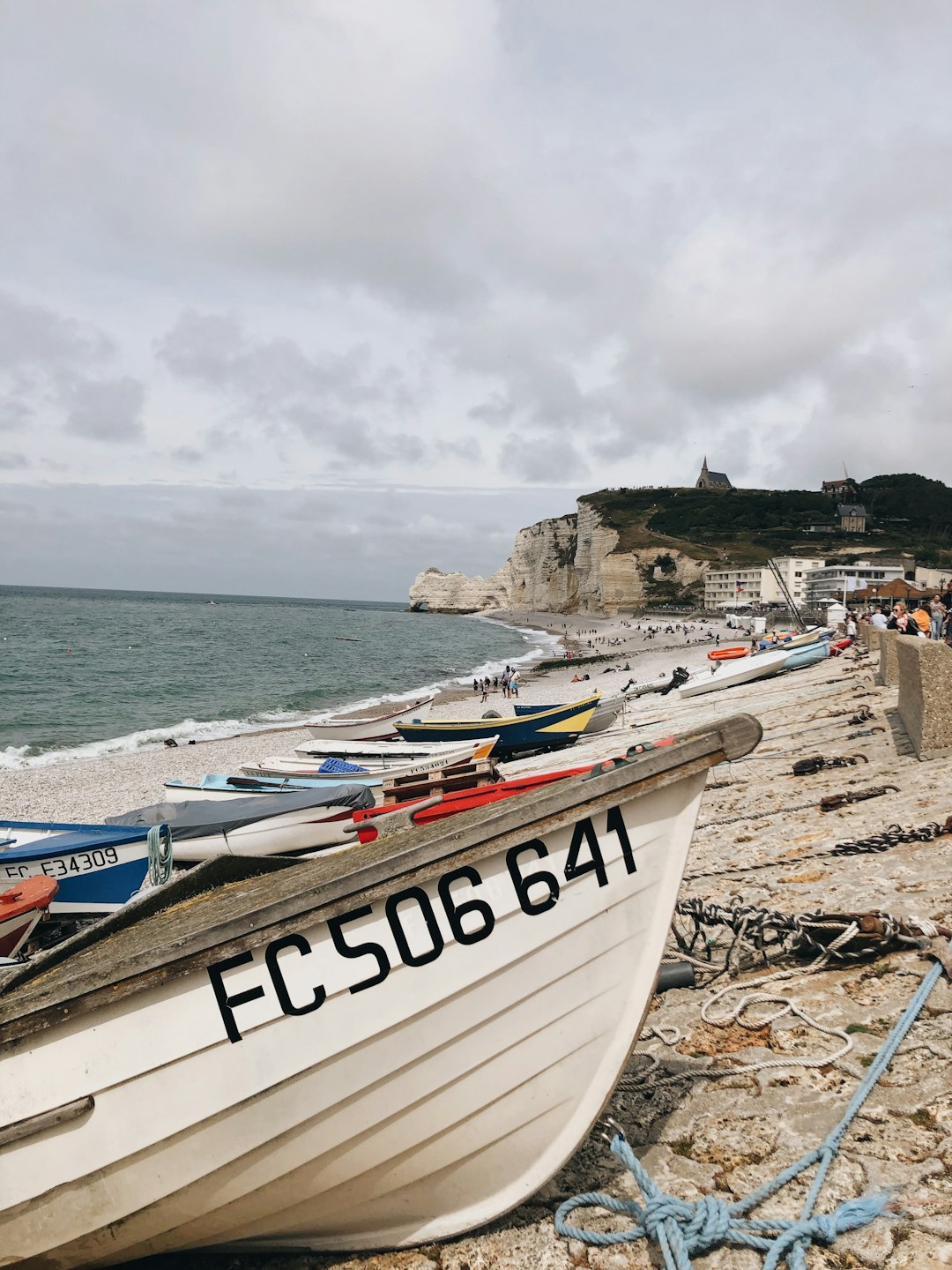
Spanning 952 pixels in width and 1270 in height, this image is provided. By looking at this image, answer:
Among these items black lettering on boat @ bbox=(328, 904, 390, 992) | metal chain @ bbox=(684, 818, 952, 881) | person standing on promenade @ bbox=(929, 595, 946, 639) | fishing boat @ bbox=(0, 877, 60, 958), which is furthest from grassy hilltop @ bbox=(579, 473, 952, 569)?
black lettering on boat @ bbox=(328, 904, 390, 992)

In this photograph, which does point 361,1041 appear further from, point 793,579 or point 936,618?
point 793,579

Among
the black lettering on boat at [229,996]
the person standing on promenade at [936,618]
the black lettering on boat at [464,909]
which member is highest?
the person standing on promenade at [936,618]

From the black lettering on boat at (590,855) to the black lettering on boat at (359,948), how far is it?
92 centimetres

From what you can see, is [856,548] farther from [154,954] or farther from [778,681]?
[154,954]

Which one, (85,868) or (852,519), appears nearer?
(85,868)

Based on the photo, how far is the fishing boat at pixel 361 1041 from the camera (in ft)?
10.1

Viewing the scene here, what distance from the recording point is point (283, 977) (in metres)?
3.18

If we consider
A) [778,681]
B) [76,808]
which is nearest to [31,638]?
[76,808]

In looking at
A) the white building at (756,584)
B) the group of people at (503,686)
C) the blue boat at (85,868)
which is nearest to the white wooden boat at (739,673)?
the group of people at (503,686)

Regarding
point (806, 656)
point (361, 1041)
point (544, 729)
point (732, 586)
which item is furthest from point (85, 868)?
point (732, 586)

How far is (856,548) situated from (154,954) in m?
129

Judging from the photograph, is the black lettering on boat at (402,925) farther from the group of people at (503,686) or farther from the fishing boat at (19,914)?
the group of people at (503,686)

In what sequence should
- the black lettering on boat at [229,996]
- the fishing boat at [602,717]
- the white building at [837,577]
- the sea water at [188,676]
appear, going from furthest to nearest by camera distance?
the white building at [837,577] → the sea water at [188,676] → the fishing boat at [602,717] → the black lettering on boat at [229,996]

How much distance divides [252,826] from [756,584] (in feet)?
338
